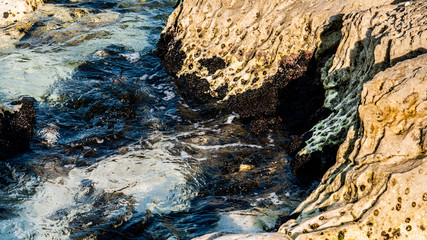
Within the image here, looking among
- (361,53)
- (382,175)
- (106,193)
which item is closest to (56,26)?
(106,193)

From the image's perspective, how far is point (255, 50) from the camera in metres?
9.48

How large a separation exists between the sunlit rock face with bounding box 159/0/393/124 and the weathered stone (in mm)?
650

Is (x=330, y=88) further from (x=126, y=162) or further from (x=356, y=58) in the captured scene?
(x=126, y=162)

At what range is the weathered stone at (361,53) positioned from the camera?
19.6ft

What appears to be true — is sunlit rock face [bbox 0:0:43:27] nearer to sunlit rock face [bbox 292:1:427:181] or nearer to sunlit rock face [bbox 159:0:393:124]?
sunlit rock face [bbox 159:0:393:124]

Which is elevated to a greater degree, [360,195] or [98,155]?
[360,195]

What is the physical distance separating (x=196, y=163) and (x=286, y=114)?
2166 mm

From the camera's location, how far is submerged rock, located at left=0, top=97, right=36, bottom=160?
8.25 meters

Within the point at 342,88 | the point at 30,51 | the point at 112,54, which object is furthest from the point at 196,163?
the point at 30,51

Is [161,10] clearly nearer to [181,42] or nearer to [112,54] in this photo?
[112,54]

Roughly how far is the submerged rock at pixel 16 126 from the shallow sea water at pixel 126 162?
20 centimetres

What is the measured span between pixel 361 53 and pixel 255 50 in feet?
9.46

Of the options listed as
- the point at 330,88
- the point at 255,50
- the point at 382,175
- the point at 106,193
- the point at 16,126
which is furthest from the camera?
the point at 255,50

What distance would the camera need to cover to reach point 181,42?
1119 centimetres
